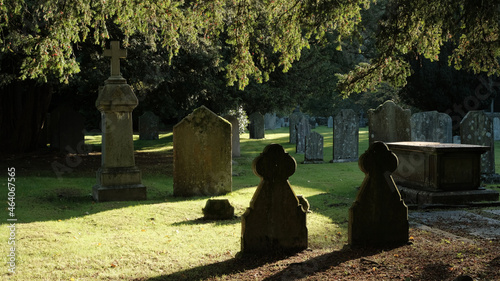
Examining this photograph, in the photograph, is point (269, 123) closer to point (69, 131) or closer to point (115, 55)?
point (69, 131)

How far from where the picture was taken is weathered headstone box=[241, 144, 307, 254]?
5.55 meters

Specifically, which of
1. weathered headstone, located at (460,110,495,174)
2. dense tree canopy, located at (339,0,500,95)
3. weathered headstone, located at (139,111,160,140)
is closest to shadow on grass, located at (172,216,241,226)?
dense tree canopy, located at (339,0,500,95)

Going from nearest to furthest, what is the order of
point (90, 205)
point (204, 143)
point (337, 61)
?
1. point (90, 205)
2. point (204, 143)
3. point (337, 61)

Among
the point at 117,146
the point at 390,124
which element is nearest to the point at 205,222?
the point at 117,146

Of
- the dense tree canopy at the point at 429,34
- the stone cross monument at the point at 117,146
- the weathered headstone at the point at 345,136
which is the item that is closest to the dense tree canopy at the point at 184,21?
the dense tree canopy at the point at 429,34

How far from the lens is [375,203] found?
583 cm

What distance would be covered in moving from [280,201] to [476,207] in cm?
561

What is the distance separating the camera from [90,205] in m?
9.31

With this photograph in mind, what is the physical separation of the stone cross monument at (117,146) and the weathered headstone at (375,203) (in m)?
5.36

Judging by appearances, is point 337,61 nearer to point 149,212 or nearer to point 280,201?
point 149,212

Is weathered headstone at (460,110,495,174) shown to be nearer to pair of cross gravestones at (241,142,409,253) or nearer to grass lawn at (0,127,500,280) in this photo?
grass lawn at (0,127,500,280)

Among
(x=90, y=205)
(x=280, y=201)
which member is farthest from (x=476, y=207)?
(x=90, y=205)

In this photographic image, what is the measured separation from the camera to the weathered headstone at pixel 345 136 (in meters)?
17.8

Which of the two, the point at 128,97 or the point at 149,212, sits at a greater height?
the point at 128,97
